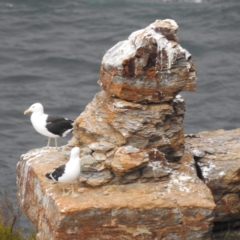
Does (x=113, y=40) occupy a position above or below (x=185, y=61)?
below

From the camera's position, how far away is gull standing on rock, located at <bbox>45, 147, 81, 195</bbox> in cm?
1182

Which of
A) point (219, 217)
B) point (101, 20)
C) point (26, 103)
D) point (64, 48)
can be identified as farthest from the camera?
point (101, 20)

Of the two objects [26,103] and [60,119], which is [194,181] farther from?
[26,103]

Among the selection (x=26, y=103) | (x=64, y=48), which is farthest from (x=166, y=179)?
(x=64, y=48)

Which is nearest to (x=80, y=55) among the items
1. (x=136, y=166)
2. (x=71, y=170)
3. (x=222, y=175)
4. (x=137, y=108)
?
(x=222, y=175)

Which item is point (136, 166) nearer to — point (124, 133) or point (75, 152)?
point (124, 133)

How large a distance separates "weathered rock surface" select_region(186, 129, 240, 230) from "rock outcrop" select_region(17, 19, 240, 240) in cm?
5

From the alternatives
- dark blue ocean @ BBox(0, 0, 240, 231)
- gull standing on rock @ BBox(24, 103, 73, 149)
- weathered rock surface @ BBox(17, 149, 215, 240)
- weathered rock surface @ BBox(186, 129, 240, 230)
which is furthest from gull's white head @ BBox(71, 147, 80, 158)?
dark blue ocean @ BBox(0, 0, 240, 231)

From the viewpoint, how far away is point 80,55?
26.7 meters

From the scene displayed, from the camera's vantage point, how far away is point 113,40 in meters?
27.7

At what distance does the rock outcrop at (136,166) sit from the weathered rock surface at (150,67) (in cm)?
2

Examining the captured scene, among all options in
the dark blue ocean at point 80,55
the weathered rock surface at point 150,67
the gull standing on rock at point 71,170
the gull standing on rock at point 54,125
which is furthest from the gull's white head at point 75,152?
the dark blue ocean at point 80,55

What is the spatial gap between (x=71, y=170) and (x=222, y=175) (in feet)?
9.19

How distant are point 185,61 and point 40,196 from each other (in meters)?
3.19
